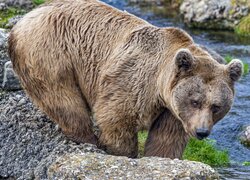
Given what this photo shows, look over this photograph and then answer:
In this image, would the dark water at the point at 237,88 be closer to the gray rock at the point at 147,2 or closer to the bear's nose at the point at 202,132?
the gray rock at the point at 147,2

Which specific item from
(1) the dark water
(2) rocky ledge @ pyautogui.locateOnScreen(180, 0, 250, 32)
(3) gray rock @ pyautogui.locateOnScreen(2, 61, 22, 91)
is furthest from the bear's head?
(2) rocky ledge @ pyautogui.locateOnScreen(180, 0, 250, 32)

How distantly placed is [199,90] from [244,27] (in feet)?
34.5

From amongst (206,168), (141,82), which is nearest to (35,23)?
(141,82)

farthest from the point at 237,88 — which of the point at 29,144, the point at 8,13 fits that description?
the point at 29,144

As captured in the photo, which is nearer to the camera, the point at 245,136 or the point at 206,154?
the point at 206,154

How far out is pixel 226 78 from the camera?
8.25 m

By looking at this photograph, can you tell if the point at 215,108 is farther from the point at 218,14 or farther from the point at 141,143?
the point at 218,14

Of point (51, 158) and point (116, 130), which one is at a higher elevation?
point (116, 130)

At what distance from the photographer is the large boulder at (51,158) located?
25.4 feet

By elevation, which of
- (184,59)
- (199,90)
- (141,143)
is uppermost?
(184,59)

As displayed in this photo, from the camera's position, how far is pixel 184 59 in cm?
820

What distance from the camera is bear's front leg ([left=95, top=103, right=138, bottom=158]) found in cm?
870

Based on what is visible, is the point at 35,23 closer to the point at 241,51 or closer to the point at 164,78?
the point at 164,78

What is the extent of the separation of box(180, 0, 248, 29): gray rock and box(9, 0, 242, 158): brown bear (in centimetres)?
988
